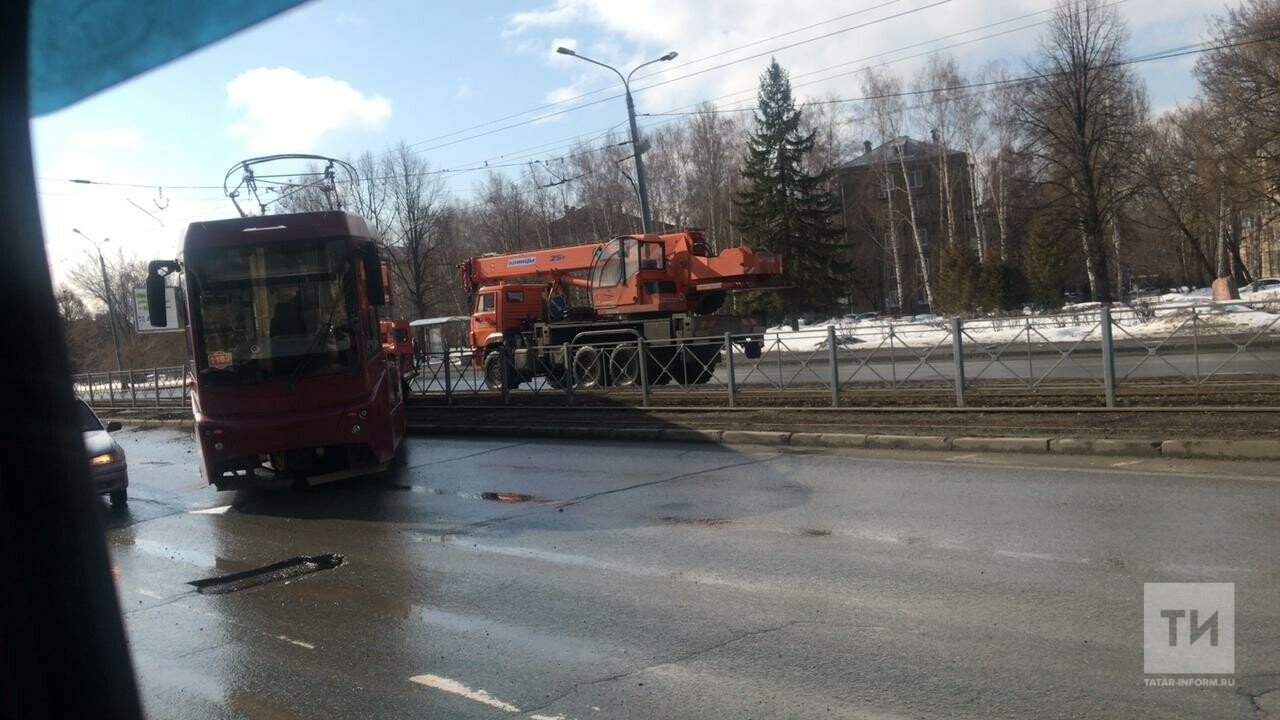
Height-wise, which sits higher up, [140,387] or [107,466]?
[140,387]

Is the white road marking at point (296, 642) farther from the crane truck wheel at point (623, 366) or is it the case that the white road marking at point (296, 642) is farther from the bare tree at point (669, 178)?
the bare tree at point (669, 178)

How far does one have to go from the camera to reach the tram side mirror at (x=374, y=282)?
11562mm

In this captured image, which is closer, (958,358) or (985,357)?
(958,358)

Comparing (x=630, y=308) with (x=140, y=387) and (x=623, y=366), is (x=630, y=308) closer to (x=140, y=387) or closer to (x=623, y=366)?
(x=623, y=366)

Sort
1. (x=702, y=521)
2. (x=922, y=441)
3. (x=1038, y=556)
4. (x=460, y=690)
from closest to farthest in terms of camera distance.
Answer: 1. (x=460, y=690)
2. (x=1038, y=556)
3. (x=702, y=521)
4. (x=922, y=441)

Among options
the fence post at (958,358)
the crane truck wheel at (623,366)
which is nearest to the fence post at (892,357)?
the fence post at (958,358)

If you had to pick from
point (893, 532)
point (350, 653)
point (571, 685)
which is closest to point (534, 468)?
point (893, 532)

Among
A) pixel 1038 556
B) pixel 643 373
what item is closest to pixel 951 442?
pixel 1038 556

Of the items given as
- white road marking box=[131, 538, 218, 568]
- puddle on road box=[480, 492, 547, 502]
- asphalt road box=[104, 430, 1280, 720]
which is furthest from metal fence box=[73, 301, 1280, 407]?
white road marking box=[131, 538, 218, 568]

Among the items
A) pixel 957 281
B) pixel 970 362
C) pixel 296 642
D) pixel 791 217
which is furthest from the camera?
pixel 791 217

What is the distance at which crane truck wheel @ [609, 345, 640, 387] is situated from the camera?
70.2ft

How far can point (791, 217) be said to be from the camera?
51.6 m

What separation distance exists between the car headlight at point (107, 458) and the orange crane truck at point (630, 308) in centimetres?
922

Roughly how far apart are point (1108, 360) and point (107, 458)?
1278 centimetres
